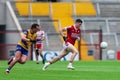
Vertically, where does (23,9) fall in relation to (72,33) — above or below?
above

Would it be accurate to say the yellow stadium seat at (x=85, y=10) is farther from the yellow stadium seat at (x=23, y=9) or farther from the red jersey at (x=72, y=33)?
the red jersey at (x=72, y=33)

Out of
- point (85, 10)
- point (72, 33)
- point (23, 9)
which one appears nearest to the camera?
point (72, 33)

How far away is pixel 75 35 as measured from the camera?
24328 mm

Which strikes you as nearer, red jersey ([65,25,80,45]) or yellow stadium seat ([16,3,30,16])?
red jersey ([65,25,80,45])

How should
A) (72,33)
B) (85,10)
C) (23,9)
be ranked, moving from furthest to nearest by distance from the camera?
(85,10), (23,9), (72,33)

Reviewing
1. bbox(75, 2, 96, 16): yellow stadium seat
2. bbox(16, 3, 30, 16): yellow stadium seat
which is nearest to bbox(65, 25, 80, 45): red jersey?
bbox(16, 3, 30, 16): yellow stadium seat

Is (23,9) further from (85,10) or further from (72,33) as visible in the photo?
(72,33)

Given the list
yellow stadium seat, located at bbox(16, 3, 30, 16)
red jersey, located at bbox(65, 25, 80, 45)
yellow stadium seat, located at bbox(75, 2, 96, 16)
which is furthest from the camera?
yellow stadium seat, located at bbox(75, 2, 96, 16)

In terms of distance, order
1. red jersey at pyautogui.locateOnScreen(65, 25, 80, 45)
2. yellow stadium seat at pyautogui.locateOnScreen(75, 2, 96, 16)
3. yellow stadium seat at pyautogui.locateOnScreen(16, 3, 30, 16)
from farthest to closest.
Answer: yellow stadium seat at pyautogui.locateOnScreen(75, 2, 96, 16)
yellow stadium seat at pyautogui.locateOnScreen(16, 3, 30, 16)
red jersey at pyautogui.locateOnScreen(65, 25, 80, 45)

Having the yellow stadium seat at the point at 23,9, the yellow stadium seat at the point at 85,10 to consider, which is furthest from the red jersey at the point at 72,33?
the yellow stadium seat at the point at 85,10

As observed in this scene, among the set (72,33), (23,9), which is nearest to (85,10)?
(23,9)

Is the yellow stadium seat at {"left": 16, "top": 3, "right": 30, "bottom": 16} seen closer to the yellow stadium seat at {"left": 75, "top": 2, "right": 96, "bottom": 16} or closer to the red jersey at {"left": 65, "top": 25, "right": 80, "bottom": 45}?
the yellow stadium seat at {"left": 75, "top": 2, "right": 96, "bottom": 16}

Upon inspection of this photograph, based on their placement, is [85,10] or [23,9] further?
[85,10]

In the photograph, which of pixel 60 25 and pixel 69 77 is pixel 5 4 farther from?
pixel 69 77
